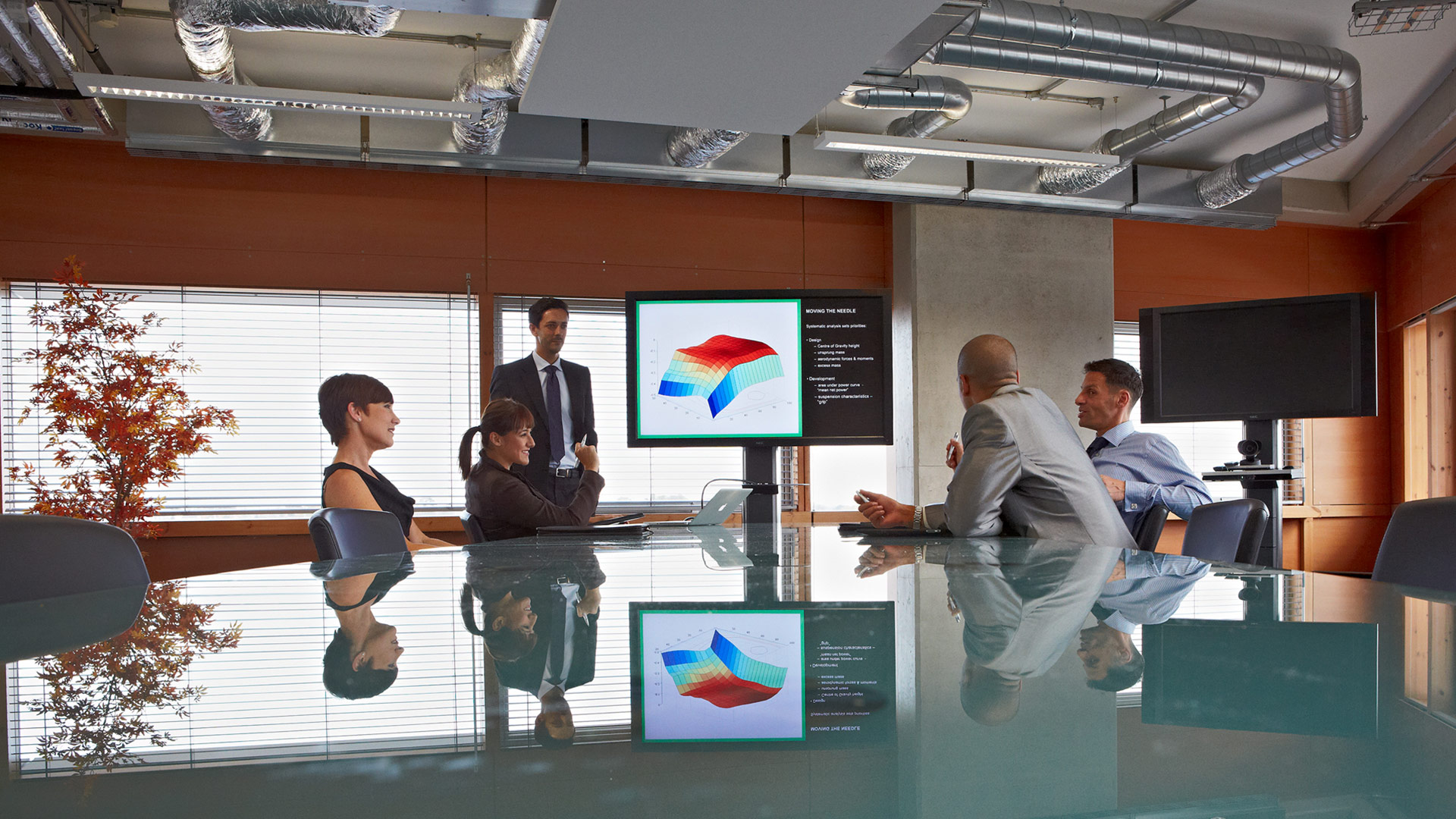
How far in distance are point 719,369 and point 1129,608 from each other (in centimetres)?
252

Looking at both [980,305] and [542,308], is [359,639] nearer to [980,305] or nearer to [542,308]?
[542,308]

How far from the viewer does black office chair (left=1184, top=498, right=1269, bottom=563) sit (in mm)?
2555

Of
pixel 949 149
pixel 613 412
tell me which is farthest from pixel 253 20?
pixel 949 149

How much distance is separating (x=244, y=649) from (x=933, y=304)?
6152mm

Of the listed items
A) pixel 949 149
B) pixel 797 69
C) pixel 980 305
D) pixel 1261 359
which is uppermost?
pixel 797 69

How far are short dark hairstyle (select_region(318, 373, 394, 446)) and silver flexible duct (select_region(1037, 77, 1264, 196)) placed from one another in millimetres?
4499

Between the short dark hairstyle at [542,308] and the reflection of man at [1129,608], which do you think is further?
the short dark hairstyle at [542,308]

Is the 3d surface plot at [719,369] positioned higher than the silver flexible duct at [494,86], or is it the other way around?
the silver flexible duct at [494,86]

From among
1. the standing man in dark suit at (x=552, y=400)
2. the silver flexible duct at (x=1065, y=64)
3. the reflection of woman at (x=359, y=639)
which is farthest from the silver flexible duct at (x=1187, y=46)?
the reflection of woman at (x=359, y=639)

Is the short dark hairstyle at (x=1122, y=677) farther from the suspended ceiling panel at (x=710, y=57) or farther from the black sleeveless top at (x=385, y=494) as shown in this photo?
the suspended ceiling panel at (x=710, y=57)

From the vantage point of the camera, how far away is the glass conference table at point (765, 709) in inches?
14.2

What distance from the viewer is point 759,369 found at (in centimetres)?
Answer: 335

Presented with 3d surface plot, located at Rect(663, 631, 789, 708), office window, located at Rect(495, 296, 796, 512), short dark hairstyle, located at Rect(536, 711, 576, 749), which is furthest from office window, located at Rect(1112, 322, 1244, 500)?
short dark hairstyle, located at Rect(536, 711, 576, 749)

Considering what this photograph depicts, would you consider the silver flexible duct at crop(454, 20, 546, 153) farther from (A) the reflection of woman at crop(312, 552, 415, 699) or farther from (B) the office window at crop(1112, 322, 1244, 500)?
(B) the office window at crop(1112, 322, 1244, 500)
